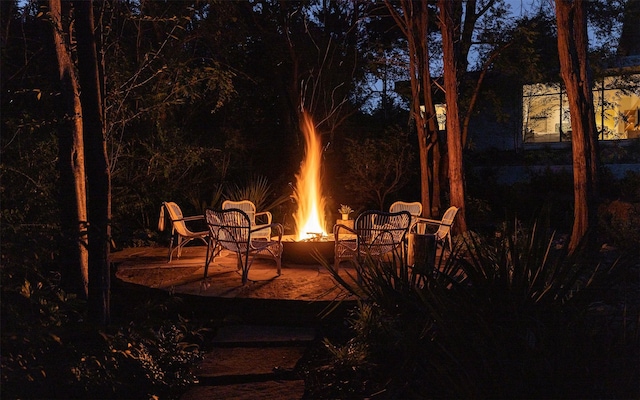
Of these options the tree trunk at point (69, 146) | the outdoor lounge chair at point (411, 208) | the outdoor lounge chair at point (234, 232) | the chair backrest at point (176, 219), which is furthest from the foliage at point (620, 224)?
the tree trunk at point (69, 146)

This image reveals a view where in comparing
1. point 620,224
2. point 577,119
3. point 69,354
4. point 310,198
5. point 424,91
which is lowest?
point 69,354

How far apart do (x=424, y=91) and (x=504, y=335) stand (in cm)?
940

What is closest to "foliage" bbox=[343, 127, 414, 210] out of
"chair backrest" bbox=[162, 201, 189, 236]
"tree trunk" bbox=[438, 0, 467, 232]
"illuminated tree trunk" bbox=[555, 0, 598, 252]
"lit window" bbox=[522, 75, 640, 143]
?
"tree trunk" bbox=[438, 0, 467, 232]

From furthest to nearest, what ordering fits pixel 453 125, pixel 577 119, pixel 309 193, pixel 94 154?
pixel 453 125 < pixel 577 119 < pixel 309 193 < pixel 94 154

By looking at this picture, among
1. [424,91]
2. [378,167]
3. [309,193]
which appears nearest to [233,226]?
[309,193]

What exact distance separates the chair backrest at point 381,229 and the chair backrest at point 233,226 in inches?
46.5

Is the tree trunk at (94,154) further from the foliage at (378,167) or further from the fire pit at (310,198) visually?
the foliage at (378,167)

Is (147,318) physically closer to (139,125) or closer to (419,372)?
(419,372)

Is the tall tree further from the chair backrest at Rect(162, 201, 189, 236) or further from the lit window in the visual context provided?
the lit window

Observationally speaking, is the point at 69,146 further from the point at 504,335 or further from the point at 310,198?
the point at 504,335

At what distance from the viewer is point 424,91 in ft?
40.0

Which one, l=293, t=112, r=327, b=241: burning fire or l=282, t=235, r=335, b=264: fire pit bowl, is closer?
l=282, t=235, r=335, b=264: fire pit bowl

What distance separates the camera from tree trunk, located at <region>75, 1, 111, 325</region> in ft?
12.6

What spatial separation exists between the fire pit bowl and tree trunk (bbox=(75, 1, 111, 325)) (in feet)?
12.3
